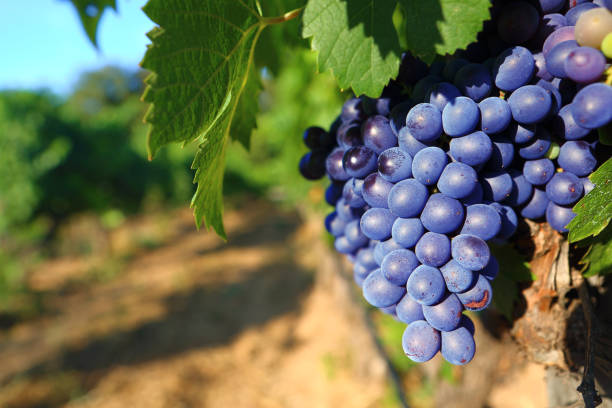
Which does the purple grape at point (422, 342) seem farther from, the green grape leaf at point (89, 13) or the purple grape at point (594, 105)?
the green grape leaf at point (89, 13)

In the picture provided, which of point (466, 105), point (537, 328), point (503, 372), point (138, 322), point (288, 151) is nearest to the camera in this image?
point (466, 105)

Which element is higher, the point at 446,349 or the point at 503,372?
the point at 446,349

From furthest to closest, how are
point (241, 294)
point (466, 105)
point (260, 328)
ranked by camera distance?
point (241, 294)
point (260, 328)
point (466, 105)

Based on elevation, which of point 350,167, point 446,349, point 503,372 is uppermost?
point 350,167

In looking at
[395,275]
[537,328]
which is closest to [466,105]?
[395,275]

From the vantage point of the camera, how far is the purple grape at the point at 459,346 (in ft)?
2.25

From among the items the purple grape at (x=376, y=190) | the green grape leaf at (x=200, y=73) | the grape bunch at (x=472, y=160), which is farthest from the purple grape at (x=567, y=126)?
the green grape leaf at (x=200, y=73)

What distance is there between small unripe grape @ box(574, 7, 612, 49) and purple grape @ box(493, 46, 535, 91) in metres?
0.07

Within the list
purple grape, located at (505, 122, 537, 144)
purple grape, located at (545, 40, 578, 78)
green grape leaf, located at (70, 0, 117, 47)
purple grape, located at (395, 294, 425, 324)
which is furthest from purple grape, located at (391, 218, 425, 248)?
green grape leaf, located at (70, 0, 117, 47)

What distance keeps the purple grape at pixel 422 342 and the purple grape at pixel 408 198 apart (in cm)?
21

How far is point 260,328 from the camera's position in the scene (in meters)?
7.09

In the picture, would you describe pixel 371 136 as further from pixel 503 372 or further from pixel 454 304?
pixel 503 372

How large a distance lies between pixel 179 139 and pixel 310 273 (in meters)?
8.31

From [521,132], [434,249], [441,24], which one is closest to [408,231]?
[434,249]
